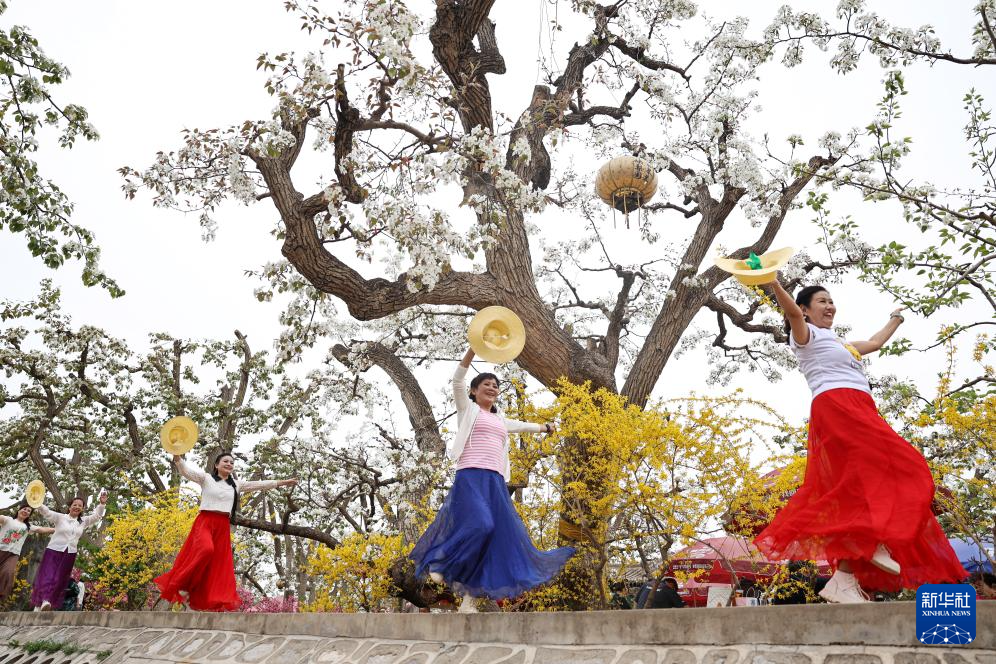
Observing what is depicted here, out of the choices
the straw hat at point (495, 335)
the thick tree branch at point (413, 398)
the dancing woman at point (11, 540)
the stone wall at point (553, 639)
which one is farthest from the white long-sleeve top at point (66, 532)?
the straw hat at point (495, 335)

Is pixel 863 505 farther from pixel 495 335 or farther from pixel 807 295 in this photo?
pixel 495 335

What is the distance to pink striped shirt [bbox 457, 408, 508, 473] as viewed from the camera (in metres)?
4.85

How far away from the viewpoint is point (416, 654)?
12.4 feet

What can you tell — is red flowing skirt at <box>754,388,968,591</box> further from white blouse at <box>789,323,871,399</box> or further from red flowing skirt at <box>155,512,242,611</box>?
red flowing skirt at <box>155,512,242,611</box>

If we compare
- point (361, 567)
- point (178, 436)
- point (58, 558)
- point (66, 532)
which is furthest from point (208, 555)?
point (58, 558)

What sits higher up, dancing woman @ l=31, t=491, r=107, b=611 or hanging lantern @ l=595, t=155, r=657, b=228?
hanging lantern @ l=595, t=155, r=657, b=228

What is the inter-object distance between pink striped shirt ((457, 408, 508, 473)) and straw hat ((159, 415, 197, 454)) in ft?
9.23

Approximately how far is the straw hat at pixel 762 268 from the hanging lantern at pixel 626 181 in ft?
11.8

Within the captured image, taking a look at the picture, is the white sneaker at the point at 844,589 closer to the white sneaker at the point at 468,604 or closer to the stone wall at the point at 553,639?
the stone wall at the point at 553,639

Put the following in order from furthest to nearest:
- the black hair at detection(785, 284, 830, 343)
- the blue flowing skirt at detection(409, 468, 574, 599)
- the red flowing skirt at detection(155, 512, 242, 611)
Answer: the red flowing skirt at detection(155, 512, 242, 611)
the blue flowing skirt at detection(409, 468, 574, 599)
the black hair at detection(785, 284, 830, 343)

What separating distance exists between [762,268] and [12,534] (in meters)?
10.0

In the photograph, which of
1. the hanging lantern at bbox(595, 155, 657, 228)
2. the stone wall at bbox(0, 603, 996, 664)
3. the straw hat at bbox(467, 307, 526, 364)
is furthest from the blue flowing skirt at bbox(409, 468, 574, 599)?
the hanging lantern at bbox(595, 155, 657, 228)

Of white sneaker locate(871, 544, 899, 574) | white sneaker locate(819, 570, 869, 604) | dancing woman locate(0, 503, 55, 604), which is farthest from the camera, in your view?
dancing woman locate(0, 503, 55, 604)

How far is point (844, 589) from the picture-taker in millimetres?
3240
